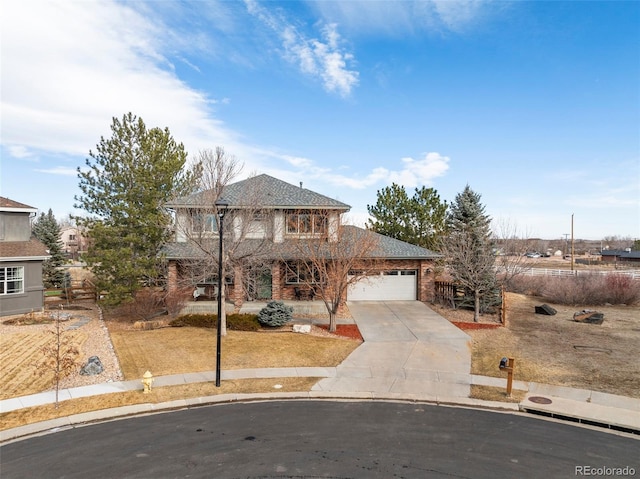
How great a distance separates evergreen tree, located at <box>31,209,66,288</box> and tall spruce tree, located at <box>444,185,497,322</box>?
118ft

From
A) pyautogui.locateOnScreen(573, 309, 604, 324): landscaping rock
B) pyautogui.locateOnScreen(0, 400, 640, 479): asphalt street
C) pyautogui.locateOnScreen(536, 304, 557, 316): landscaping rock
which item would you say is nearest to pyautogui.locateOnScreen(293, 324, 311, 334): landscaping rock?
pyautogui.locateOnScreen(0, 400, 640, 479): asphalt street

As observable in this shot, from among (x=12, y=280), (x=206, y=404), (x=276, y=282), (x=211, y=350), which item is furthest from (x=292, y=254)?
(x=12, y=280)

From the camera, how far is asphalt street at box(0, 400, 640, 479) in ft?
26.4

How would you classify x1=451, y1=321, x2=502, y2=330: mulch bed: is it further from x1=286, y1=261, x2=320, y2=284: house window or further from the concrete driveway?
x1=286, y1=261, x2=320, y2=284: house window

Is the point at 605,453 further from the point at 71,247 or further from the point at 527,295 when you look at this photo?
the point at 71,247

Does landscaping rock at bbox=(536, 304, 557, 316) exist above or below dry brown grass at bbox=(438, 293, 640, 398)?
above

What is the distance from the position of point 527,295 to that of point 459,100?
18718mm

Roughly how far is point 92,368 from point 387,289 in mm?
18877

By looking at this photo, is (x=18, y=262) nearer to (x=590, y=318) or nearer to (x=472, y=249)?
(x=472, y=249)

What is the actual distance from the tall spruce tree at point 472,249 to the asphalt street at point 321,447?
12.4 metres

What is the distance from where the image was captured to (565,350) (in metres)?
16.8

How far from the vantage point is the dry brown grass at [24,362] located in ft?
41.1

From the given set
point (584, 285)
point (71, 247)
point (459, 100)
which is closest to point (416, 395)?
point (459, 100)

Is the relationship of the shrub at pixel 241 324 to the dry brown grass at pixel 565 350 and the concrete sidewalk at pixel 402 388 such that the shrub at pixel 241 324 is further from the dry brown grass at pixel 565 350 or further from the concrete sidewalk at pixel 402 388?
the dry brown grass at pixel 565 350
